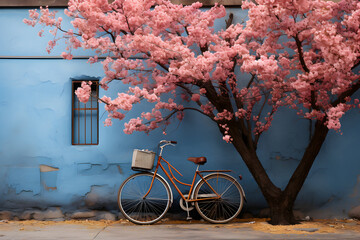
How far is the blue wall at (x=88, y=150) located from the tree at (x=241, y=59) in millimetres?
498

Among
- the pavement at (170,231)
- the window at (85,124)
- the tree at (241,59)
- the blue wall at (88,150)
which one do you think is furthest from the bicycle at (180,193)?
the window at (85,124)

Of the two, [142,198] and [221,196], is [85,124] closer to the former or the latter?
[142,198]

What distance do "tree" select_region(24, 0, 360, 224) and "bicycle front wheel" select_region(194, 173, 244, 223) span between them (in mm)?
620

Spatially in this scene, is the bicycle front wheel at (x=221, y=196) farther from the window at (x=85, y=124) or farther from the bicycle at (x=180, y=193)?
the window at (x=85, y=124)

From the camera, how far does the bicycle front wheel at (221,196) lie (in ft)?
26.9

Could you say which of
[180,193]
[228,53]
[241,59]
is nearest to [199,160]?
[180,193]

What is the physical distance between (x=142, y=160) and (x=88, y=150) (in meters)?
1.37

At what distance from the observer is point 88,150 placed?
8.88 m

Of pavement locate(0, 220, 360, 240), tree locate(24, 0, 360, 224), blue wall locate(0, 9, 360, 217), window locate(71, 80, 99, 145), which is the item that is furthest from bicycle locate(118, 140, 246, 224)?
window locate(71, 80, 99, 145)

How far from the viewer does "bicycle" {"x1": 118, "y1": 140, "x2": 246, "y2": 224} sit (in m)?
8.17

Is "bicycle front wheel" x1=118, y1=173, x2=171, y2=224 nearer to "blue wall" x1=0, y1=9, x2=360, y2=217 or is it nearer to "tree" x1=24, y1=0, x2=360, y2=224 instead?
"blue wall" x1=0, y1=9, x2=360, y2=217

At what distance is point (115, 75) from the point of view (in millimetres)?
7809

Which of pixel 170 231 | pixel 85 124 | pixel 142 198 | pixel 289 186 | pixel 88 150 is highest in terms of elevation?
pixel 85 124

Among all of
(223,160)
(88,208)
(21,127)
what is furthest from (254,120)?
(21,127)
